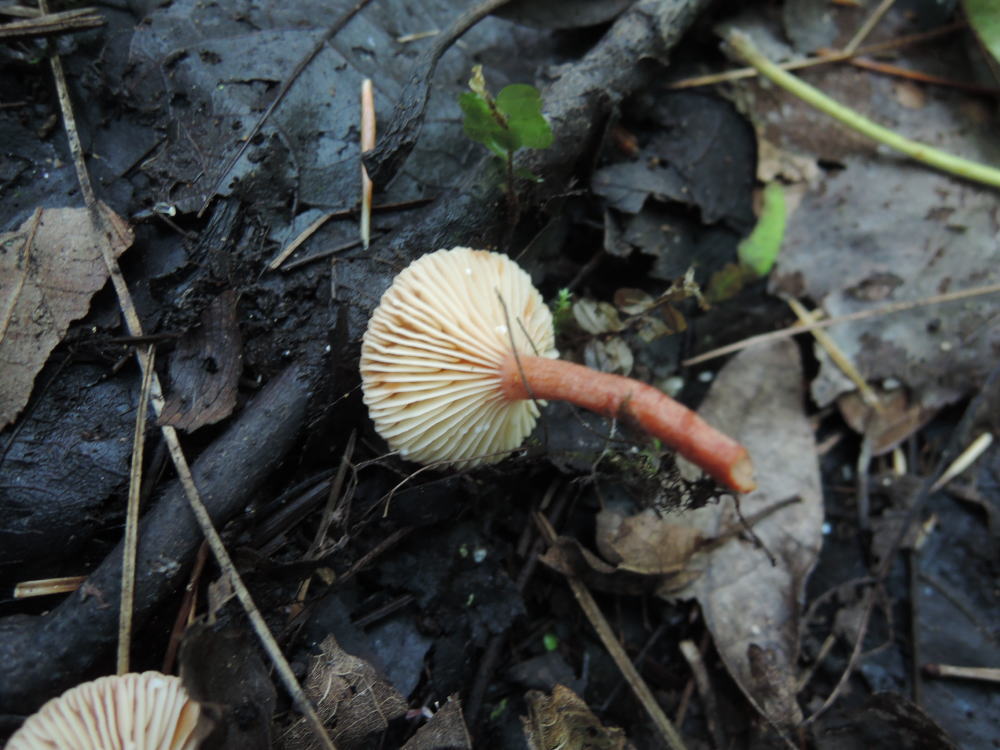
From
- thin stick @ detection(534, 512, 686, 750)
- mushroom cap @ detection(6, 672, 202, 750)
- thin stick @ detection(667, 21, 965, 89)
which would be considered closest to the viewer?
mushroom cap @ detection(6, 672, 202, 750)

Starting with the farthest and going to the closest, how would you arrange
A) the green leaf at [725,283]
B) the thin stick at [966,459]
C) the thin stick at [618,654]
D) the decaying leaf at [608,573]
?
the green leaf at [725,283], the thin stick at [966,459], the decaying leaf at [608,573], the thin stick at [618,654]

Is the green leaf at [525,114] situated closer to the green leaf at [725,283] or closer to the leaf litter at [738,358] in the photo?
the leaf litter at [738,358]

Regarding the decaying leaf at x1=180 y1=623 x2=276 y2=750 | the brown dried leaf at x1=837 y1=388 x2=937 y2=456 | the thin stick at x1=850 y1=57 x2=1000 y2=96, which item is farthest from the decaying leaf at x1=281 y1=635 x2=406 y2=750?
the thin stick at x1=850 y1=57 x2=1000 y2=96

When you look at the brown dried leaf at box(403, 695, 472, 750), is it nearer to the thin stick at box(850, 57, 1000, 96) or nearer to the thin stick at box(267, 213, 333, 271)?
the thin stick at box(267, 213, 333, 271)

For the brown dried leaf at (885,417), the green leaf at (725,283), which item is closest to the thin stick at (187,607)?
the green leaf at (725,283)

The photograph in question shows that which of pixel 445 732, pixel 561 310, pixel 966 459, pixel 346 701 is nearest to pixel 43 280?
pixel 346 701

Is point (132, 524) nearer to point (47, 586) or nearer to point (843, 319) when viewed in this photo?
point (47, 586)
